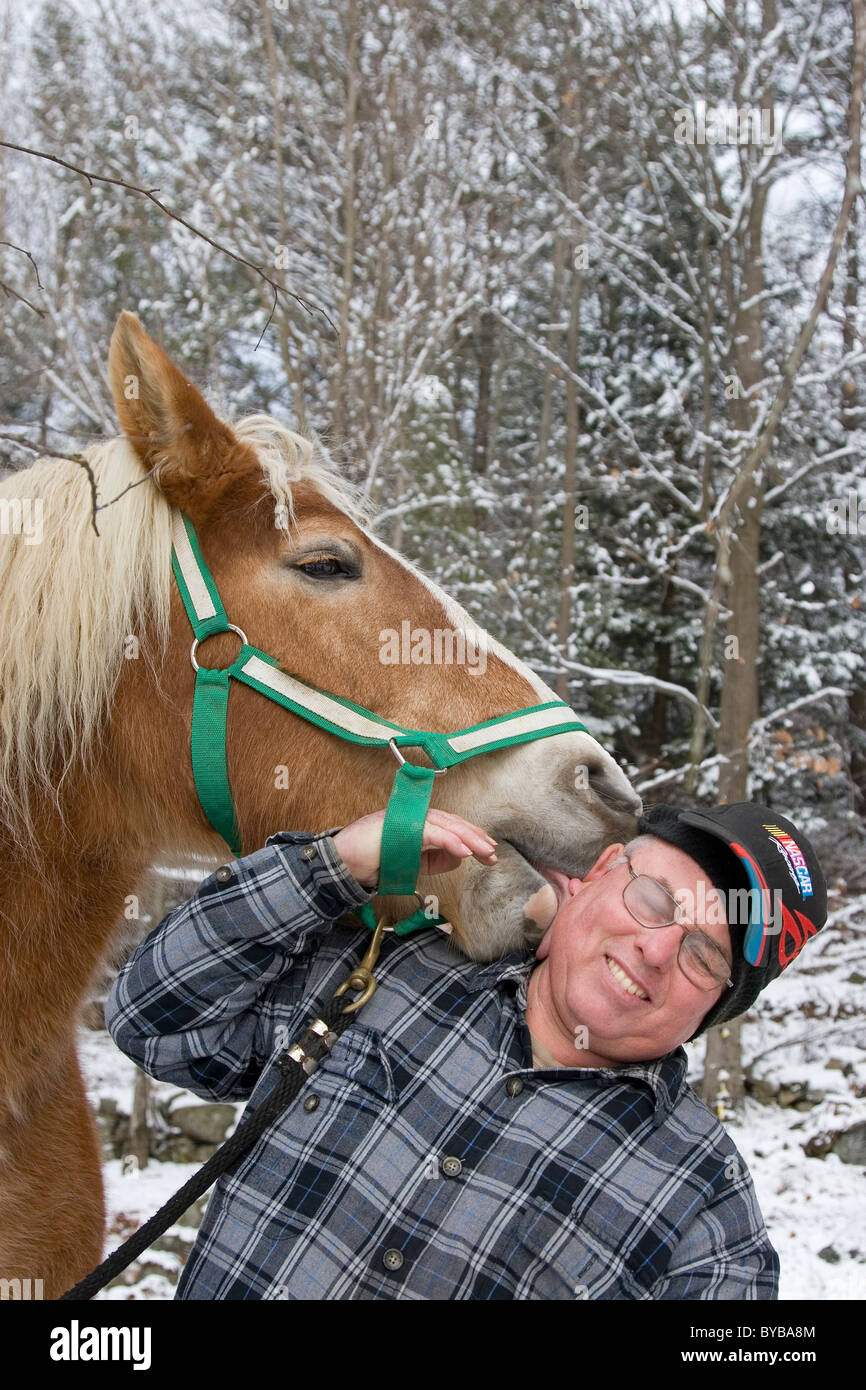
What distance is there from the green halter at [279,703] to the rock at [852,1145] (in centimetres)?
615

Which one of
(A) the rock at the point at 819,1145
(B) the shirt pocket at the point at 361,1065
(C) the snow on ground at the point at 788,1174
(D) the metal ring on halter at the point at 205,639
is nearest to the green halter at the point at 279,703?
(D) the metal ring on halter at the point at 205,639

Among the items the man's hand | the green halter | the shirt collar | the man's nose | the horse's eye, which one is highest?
the horse's eye

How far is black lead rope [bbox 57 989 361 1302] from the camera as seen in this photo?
1.60 m

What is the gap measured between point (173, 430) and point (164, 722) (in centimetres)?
62

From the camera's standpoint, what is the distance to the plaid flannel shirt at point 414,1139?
1512 mm

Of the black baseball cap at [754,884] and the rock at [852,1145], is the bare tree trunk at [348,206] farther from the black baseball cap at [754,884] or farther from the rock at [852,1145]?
the rock at [852,1145]

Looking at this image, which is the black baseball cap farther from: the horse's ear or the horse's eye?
the horse's ear

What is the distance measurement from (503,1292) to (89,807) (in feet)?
4.04

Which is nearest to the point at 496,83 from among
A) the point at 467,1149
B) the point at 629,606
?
the point at 629,606

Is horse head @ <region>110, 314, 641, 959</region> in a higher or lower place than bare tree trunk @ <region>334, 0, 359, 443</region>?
lower

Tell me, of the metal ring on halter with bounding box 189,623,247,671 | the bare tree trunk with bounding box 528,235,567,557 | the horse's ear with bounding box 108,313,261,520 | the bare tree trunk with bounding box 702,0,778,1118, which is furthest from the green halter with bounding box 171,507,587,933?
the bare tree trunk with bounding box 528,235,567,557

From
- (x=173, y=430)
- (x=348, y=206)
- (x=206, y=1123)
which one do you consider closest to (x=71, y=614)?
(x=173, y=430)

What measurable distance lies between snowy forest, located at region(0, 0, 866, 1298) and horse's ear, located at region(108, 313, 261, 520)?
2.56m

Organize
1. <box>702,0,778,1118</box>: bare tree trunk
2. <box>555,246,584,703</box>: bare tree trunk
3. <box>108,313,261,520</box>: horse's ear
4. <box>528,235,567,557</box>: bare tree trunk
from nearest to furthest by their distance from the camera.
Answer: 1. <box>108,313,261,520</box>: horse's ear
2. <box>702,0,778,1118</box>: bare tree trunk
3. <box>555,246,584,703</box>: bare tree trunk
4. <box>528,235,567,557</box>: bare tree trunk
